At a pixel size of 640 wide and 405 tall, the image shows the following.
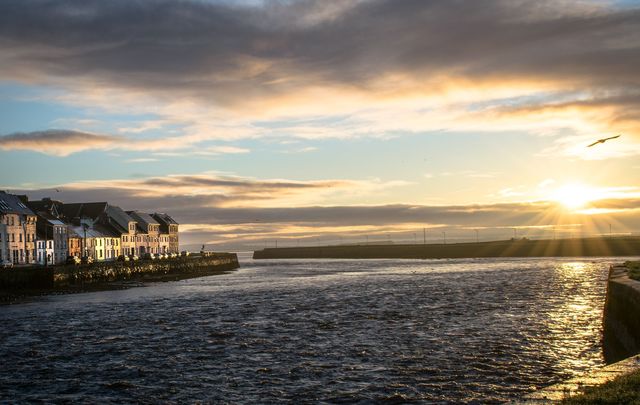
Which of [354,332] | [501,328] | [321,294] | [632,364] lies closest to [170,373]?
[354,332]

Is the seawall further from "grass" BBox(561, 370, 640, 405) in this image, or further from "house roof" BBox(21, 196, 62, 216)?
"grass" BBox(561, 370, 640, 405)

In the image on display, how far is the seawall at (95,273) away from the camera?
255 feet

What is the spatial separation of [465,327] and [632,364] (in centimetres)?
1999

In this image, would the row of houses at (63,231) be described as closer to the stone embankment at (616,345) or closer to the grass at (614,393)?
the stone embankment at (616,345)

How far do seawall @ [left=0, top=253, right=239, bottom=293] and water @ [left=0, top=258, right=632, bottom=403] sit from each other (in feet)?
69.9

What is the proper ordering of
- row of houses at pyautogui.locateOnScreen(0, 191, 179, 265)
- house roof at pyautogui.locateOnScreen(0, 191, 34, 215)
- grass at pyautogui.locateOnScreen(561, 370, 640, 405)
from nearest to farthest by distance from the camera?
grass at pyautogui.locateOnScreen(561, 370, 640, 405)
house roof at pyautogui.locateOnScreen(0, 191, 34, 215)
row of houses at pyautogui.locateOnScreen(0, 191, 179, 265)

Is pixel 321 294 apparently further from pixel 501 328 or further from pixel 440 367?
pixel 440 367

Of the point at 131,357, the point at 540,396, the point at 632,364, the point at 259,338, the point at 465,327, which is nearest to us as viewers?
the point at 540,396

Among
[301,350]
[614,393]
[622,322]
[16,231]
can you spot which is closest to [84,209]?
[16,231]

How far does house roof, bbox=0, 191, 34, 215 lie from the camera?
11529cm

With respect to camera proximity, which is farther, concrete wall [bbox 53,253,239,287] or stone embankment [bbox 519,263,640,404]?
concrete wall [bbox 53,253,239,287]

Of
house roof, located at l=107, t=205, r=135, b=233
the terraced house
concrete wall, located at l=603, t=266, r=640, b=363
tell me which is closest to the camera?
concrete wall, located at l=603, t=266, r=640, b=363

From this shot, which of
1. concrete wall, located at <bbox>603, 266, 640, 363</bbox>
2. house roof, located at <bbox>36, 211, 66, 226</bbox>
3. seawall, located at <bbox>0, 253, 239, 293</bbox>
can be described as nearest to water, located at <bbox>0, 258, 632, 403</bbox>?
concrete wall, located at <bbox>603, 266, 640, 363</bbox>

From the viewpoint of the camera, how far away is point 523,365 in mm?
27375
